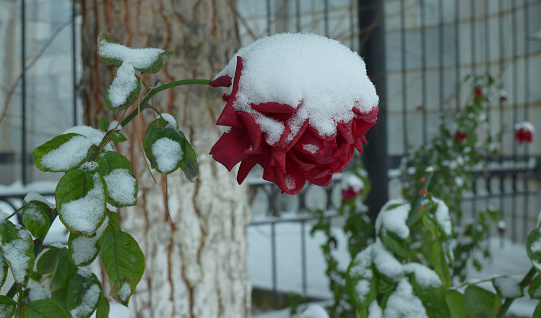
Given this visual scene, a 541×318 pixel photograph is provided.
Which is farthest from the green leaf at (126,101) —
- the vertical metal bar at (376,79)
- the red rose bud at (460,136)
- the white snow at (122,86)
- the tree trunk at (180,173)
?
the red rose bud at (460,136)

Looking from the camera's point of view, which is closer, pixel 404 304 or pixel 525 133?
pixel 404 304

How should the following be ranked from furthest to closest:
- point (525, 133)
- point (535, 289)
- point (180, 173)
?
point (525, 133)
point (180, 173)
point (535, 289)

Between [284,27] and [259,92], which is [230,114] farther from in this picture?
[284,27]

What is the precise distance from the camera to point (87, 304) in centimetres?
41

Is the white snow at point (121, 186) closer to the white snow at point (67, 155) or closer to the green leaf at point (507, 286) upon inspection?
the white snow at point (67, 155)

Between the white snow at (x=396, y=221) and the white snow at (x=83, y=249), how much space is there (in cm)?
39

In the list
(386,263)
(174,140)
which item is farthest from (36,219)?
(386,263)

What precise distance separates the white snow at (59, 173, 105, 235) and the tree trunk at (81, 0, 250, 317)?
665 millimetres

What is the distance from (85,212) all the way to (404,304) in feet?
1.40

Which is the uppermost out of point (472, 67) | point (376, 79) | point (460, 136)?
point (472, 67)

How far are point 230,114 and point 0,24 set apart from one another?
4188mm

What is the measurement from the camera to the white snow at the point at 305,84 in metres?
0.34

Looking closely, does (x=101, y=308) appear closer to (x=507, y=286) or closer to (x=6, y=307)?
(x=6, y=307)

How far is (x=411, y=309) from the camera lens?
1.90 feet
